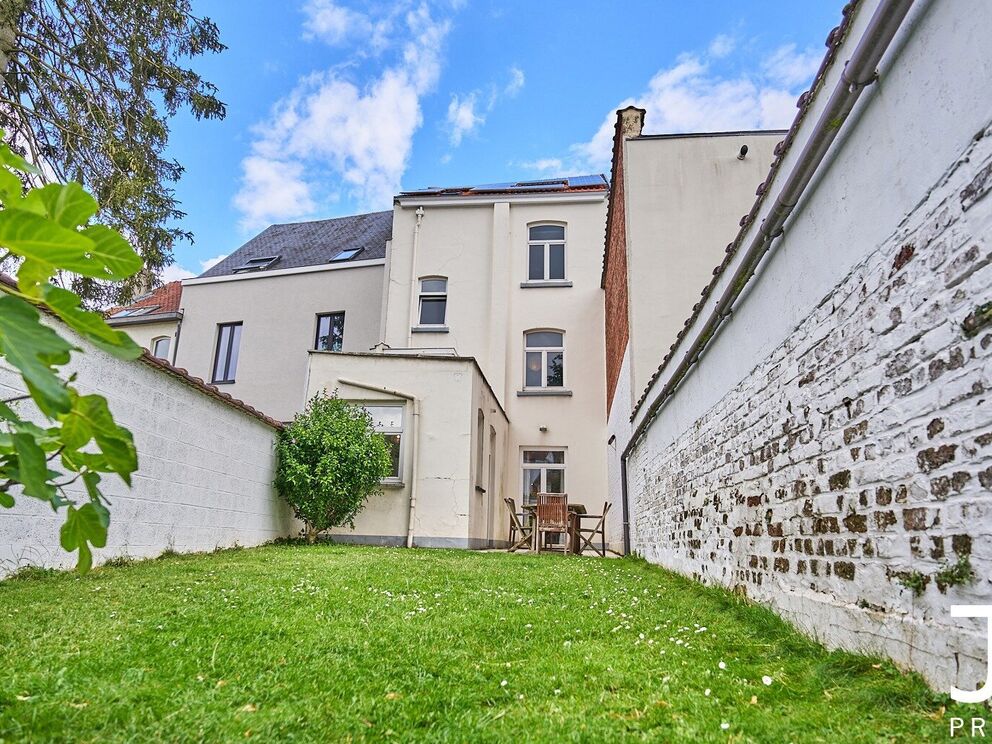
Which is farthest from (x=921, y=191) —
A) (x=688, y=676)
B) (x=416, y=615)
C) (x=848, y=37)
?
(x=416, y=615)

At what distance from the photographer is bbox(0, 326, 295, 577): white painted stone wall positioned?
4645 mm

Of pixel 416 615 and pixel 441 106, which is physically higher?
pixel 441 106

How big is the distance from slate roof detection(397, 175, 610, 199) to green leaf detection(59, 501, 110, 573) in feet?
51.5

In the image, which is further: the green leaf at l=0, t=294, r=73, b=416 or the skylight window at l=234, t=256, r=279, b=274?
the skylight window at l=234, t=256, r=279, b=274

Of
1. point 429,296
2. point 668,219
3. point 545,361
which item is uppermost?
point 429,296

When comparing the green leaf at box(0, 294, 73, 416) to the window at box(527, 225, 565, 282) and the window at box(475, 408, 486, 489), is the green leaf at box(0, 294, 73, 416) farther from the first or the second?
the window at box(527, 225, 565, 282)

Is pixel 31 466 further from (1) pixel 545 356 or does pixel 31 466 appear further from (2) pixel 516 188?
(2) pixel 516 188

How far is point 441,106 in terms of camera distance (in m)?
12.7

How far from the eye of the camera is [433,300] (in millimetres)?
15719

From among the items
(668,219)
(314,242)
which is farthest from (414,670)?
(314,242)

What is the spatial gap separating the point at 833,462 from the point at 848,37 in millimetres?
2007

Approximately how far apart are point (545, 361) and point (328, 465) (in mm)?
7326

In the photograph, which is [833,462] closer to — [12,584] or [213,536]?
[12,584]

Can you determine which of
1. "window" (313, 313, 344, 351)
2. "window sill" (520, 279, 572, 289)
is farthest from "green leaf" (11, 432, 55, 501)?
"window" (313, 313, 344, 351)
